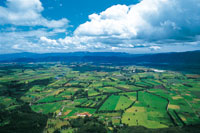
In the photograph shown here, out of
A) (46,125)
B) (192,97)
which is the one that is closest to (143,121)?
(46,125)

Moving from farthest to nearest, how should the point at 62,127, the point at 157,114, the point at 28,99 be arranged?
the point at 28,99 < the point at 157,114 < the point at 62,127

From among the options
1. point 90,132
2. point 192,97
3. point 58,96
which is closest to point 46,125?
point 90,132

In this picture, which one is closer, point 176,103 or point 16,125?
point 16,125

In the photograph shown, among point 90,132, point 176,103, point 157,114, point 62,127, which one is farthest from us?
point 176,103

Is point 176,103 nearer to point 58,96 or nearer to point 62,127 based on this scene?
point 62,127

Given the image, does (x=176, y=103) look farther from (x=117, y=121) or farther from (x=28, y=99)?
(x=28, y=99)

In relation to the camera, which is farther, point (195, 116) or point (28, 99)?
point (28, 99)

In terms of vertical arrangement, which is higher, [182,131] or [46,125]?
[182,131]

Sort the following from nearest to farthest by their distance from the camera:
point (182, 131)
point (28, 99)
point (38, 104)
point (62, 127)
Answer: point (182, 131), point (62, 127), point (38, 104), point (28, 99)

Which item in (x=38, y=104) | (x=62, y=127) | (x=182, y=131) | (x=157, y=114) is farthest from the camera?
(x=38, y=104)
